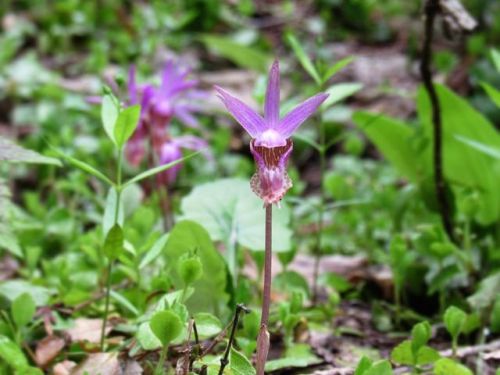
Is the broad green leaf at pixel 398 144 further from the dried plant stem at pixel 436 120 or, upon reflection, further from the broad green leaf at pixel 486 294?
the broad green leaf at pixel 486 294

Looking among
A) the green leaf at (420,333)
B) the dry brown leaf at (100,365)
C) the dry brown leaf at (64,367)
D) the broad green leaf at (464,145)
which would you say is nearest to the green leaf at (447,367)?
the green leaf at (420,333)

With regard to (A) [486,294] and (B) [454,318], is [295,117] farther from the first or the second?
(A) [486,294]

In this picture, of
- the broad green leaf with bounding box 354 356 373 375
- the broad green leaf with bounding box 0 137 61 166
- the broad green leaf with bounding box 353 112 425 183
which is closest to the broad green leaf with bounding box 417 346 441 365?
the broad green leaf with bounding box 354 356 373 375

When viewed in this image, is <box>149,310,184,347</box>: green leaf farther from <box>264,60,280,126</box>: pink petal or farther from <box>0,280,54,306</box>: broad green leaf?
<box>0,280,54,306</box>: broad green leaf

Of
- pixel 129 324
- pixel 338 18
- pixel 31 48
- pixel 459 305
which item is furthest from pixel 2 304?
pixel 338 18

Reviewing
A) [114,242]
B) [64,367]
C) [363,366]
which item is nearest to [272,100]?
[114,242]

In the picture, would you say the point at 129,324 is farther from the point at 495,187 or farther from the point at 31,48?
the point at 31,48

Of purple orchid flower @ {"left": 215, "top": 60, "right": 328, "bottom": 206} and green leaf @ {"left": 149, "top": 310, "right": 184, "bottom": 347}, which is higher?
purple orchid flower @ {"left": 215, "top": 60, "right": 328, "bottom": 206}
